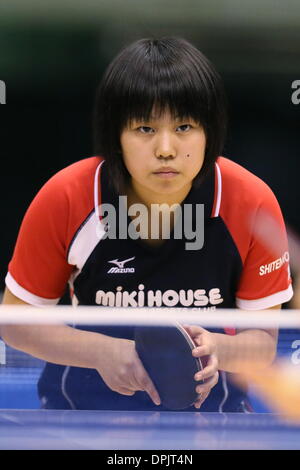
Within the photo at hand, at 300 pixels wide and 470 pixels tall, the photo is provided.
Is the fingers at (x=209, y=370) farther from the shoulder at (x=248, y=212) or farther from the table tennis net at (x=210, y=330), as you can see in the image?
the shoulder at (x=248, y=212)

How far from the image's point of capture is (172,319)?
3.57ft

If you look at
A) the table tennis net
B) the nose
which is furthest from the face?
the table tennis net

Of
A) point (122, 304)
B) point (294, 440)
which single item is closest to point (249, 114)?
point (122, 304)

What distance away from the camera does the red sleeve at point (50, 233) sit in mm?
1173

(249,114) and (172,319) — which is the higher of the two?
(249,114)

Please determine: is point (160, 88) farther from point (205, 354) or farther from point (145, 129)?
point (205, 354)

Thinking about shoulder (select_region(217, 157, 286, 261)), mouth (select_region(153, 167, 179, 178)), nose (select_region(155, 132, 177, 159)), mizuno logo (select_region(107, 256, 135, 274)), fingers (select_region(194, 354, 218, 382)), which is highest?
nose (select_region(155, 132, 177, 159))

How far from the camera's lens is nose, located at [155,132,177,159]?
108 cm

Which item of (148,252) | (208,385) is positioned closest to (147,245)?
(148,252)

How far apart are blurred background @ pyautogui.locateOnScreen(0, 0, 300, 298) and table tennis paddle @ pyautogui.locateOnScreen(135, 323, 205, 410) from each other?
1.53 feet

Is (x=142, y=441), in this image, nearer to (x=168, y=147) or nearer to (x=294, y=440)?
(x=294, y=440)

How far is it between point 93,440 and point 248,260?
0.39 m

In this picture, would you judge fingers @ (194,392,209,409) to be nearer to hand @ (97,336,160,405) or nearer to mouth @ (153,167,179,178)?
hand @ (97,336,160,405)

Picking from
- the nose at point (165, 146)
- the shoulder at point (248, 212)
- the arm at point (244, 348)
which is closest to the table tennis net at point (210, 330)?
A: the arm at point (244, 348)
